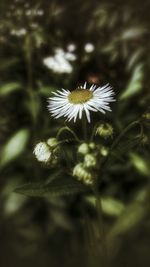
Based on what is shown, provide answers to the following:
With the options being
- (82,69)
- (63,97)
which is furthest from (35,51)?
(63,97)

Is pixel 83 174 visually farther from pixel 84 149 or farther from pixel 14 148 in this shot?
pixel 14 148

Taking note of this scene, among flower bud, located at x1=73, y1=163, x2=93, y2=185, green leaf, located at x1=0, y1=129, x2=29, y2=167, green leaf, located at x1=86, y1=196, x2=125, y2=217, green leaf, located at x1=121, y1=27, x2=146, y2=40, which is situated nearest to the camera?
flower bud, located at x1=73, y1=163, x2=93, y2=185

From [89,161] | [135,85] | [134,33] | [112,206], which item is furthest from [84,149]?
[134,33]

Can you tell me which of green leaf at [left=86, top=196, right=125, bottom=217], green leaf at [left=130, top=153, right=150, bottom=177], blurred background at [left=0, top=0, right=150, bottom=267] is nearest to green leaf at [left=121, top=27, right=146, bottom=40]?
blurred background at [left=0, top=0, right=150, bottom=267]

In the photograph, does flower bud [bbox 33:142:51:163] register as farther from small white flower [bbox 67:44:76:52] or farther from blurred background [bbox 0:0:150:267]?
small white flower [bbox 67:44:76:52]

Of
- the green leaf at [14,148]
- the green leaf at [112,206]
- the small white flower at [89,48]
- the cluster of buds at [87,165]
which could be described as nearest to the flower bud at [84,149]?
Result: the cluster of buds at [87,165]
